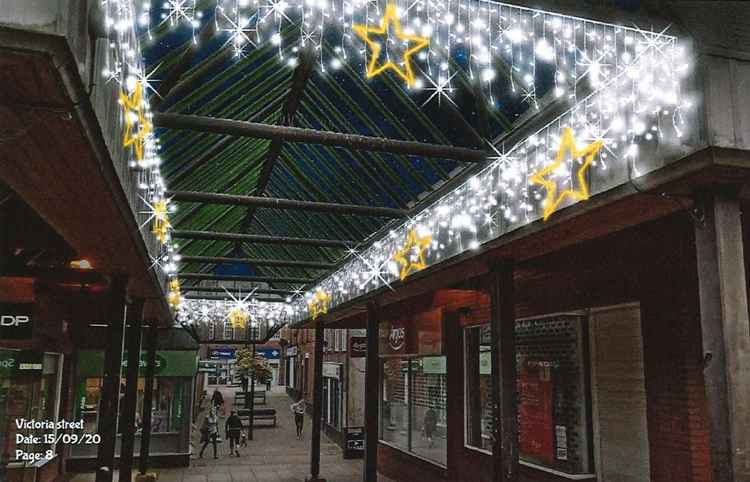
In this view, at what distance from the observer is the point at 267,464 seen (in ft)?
61.1

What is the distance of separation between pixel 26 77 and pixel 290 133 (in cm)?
452

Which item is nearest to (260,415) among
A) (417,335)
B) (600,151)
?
(417,335)

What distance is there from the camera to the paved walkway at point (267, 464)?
16.5 metres

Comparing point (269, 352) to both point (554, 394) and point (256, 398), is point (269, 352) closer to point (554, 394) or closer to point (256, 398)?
point (256, 398)

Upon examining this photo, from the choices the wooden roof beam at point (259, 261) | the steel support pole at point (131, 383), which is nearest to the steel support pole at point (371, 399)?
the wooden roof beam at point (259, 261)

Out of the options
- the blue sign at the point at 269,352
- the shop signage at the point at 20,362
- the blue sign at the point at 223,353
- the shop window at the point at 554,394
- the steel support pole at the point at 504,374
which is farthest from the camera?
the blue sign at the point at 269,352

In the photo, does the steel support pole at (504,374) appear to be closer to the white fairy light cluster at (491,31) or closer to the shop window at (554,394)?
the white fairy light cluster at (491,31)

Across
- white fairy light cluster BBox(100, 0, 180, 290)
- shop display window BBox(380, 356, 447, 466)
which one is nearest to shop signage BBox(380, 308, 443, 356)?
shop display window BBox(380, 356, 447, 466)

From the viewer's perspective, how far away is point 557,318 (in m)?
9.79

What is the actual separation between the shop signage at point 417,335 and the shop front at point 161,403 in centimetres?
643

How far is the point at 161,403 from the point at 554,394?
13.4m

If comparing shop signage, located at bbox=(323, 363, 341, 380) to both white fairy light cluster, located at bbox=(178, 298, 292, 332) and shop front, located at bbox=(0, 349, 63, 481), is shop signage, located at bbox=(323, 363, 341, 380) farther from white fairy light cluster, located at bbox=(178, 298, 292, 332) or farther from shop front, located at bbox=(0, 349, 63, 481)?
shop front, located at bbox=(0, 349, 63, 481)

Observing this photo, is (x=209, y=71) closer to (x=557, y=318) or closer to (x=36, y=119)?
(x=36, y=119)

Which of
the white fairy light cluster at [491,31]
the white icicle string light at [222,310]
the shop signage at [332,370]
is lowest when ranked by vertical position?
the shop signage at [332,370]
